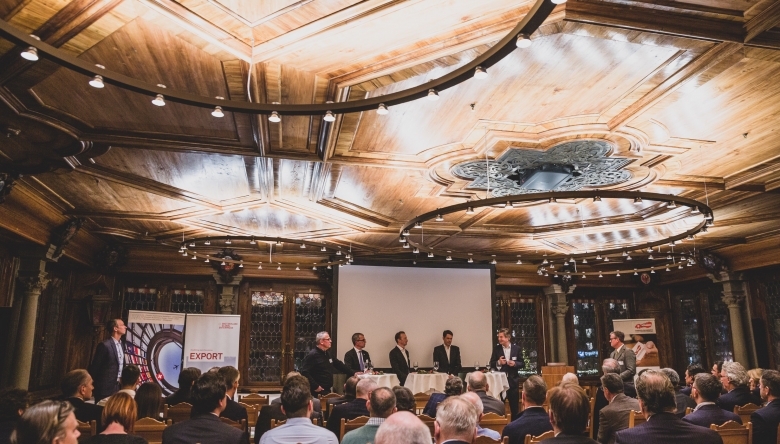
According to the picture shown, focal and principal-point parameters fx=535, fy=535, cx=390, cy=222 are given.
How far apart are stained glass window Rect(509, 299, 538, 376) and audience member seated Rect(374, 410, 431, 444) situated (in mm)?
11525

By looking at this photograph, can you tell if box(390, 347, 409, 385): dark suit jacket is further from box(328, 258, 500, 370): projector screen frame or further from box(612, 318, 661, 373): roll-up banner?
box(612, 318, 661, 373): roll-up banner

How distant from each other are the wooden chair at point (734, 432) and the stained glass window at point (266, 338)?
9664mm

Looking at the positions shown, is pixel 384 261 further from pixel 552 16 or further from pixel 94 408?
pixel 552 16

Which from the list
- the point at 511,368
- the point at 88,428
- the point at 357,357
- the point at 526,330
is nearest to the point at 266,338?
the point at 357,357

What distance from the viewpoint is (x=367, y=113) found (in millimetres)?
4691

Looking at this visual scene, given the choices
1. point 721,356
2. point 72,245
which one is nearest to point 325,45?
point 72,245

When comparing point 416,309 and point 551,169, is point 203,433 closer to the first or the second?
point 551,169

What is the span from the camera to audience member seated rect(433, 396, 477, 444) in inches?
99.1

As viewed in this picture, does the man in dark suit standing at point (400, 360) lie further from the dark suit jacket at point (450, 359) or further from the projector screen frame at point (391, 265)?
the projector screen frame at point (391, 265)

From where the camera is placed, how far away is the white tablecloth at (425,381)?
31.5ft

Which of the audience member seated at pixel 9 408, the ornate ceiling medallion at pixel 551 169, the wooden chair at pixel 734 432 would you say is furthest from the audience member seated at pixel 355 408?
the ornate ceiling medallion at pixel 551 169

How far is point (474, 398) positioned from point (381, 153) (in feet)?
8.71

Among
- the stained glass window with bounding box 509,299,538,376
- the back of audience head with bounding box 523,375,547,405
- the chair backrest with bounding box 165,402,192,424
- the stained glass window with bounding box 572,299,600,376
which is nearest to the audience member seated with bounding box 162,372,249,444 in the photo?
the chair backrest with bounding box 165,402,192,424

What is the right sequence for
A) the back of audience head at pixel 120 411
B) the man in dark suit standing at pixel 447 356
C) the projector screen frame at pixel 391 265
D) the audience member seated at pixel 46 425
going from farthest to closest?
the projector screen frame at pixel 391 265 < the man in dark suit standing at pixel 447 356 < the back of audience head at pixel 120 411 < the audience member seated at pixel 46 425
